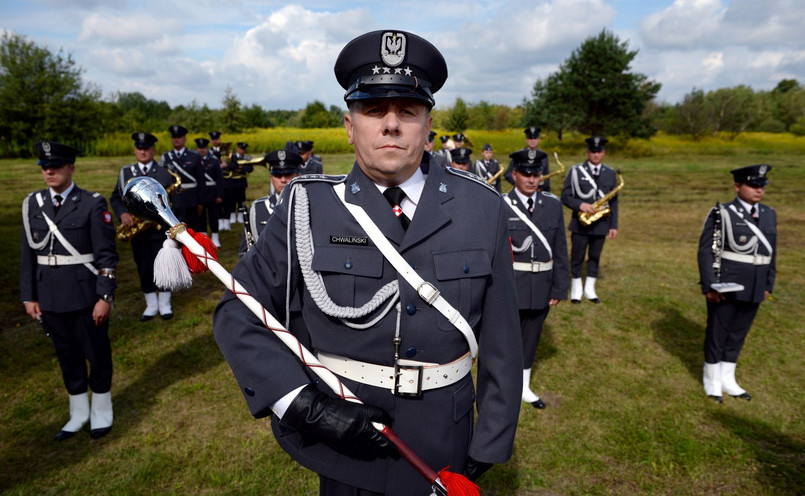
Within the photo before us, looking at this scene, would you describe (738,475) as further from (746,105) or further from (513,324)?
(746,105)

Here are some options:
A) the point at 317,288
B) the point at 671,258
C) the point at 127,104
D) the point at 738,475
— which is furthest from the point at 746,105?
the point at 127,104

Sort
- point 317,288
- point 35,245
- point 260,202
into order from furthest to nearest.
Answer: point 260,202 < point 35,245 < point 317,288

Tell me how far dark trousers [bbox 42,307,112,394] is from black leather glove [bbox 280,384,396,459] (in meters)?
3.80

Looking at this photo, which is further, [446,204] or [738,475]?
[738,475]

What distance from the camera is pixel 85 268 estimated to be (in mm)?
4543

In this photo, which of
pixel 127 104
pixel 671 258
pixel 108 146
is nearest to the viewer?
pixel 671 258

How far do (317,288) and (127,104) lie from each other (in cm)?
10586

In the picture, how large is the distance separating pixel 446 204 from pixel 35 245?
176 inches

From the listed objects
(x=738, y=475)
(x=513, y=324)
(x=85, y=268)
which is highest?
(x=513, y=324)

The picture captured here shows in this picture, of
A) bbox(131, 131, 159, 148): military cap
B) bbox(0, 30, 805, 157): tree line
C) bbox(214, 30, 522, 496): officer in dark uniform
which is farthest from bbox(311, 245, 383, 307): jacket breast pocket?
bbox(0, 30, 805, 157): tree line

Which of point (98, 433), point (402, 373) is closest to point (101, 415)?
point (98, 433)

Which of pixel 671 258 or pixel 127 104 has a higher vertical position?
pixel 127 104

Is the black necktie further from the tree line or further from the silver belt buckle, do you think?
the tree line

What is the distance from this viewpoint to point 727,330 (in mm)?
5387
